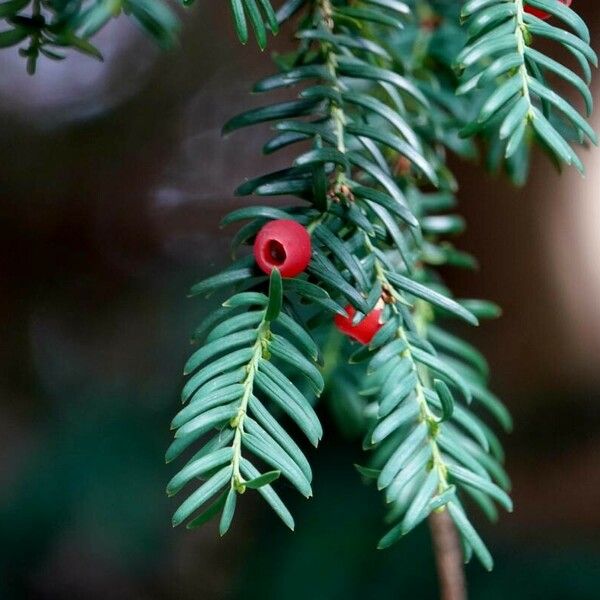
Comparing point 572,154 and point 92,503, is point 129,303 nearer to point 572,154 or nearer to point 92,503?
point 92,503

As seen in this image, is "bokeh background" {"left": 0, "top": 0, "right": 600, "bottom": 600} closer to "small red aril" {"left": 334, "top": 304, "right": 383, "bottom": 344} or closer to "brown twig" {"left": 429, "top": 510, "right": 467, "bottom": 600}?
"brown twig" {"left": 429, "top": 510, "right": 467, "bottom": 600}

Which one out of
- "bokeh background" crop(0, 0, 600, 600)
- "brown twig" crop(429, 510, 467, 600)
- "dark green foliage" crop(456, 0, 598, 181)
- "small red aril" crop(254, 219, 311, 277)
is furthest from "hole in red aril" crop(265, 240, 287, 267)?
"bokeh background" crop(0, 0, 600, 600)

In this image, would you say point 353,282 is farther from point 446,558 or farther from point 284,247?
point 446,558

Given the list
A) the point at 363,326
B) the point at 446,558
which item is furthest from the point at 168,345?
the point at 363,326

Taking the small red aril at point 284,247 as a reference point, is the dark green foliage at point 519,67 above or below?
above

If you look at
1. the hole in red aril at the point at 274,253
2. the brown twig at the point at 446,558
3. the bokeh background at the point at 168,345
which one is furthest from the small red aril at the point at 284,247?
the bokeh background at the point at 168,345

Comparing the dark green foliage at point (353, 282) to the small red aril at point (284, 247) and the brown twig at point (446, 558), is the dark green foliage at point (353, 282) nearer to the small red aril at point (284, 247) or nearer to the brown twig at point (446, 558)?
the small red aril at point (284, 247)
